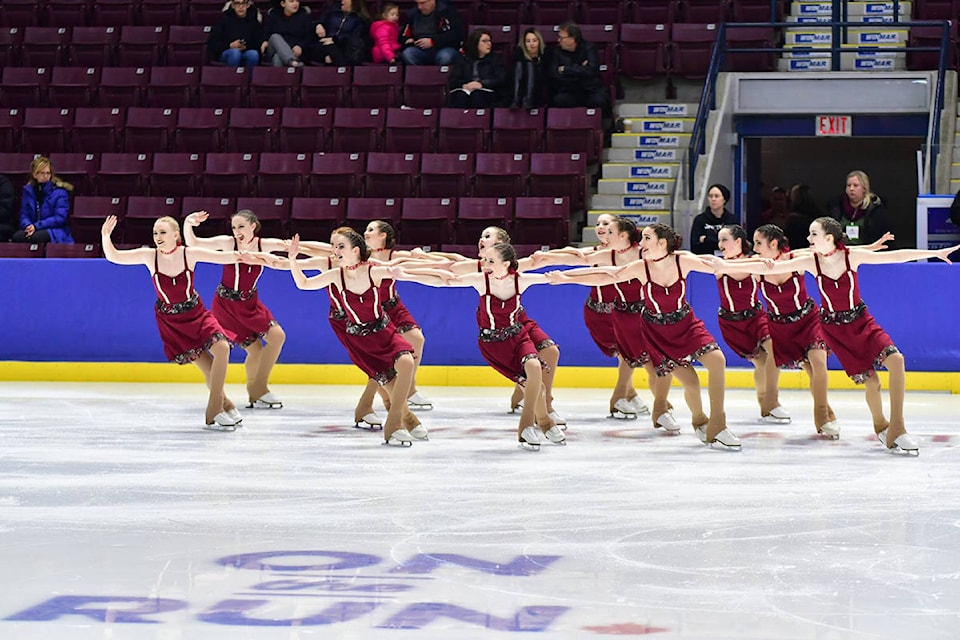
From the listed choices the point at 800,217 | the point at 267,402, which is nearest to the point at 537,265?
the point at 267,402

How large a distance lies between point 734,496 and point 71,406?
5.57m

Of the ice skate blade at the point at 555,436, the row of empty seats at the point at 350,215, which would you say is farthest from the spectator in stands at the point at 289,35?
the ice skate blade at the point at 555,436

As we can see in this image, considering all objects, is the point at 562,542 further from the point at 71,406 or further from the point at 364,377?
the point at 364,377

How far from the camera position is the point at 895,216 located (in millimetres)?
20375

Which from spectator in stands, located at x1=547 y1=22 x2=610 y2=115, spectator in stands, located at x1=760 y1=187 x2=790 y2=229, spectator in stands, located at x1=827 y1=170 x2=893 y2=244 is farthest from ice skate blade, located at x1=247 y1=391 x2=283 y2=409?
spectator in stands, located at x1=760 y1=187 x2=790 y2=229

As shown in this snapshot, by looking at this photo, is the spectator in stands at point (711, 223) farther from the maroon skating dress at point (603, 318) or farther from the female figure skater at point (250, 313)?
the female figure skater at point (250, 313)

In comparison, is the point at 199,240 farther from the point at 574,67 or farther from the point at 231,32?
the point at 231,32

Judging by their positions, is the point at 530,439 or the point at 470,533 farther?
the point at 530,439

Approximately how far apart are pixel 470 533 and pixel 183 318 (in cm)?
414

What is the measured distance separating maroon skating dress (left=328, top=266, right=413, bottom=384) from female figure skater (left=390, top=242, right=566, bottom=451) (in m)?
0.43

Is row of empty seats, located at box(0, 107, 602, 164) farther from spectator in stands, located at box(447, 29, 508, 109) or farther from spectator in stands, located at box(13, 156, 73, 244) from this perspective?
Answer: spectator in stands, located at box(13, 156, 73, 244)

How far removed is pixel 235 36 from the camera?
51.2 feet

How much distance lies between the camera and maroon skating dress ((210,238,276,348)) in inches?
407

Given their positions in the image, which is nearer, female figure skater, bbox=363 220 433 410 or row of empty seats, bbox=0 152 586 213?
female figure skater, bbox=363 220 433 410
